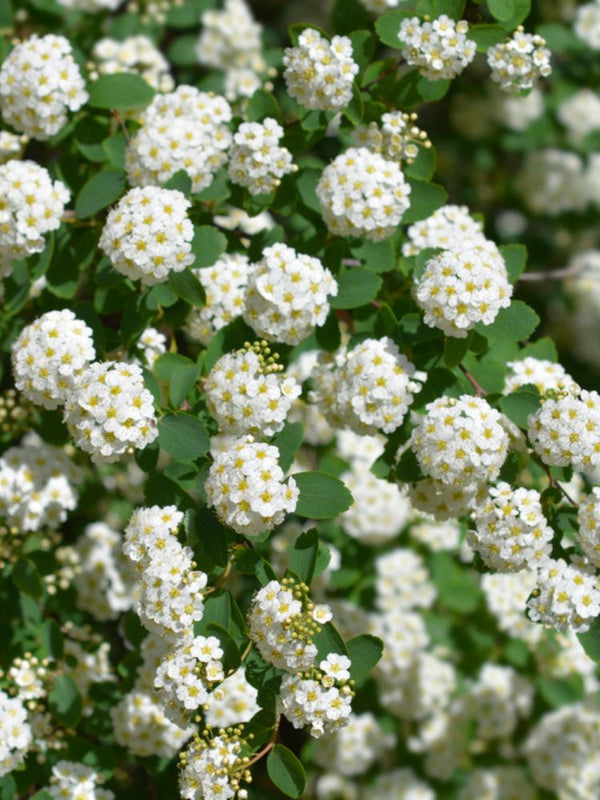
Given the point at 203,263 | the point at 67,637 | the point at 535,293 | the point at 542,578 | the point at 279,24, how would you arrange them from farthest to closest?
the point at 279,24 < the point at 535,293 < the point at 67,637 < the point at 203,263 < the point at 542,578

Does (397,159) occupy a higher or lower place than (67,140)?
higher

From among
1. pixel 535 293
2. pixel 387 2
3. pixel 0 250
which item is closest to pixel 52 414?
pixel 0 250

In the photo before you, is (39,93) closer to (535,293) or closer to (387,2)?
(387,2)

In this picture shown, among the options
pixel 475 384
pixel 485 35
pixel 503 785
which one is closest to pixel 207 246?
pixel 475 384

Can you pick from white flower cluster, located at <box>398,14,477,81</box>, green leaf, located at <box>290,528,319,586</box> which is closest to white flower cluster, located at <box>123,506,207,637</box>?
green leaf, located at <box>290,528,319,586</box>

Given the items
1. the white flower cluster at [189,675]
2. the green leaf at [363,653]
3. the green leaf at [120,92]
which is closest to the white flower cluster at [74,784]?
the white flower cluster at [189,675]

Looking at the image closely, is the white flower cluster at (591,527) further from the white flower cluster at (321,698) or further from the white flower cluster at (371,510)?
the white flower cluster at (371,510)

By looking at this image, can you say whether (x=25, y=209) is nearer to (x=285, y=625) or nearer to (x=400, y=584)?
(x=285, y=625)
